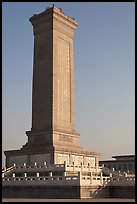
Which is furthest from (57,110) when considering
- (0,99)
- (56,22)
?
(0,99)

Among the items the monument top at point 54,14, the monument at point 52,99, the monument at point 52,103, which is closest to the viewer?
the monument at point 52,103

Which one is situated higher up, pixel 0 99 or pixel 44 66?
pixel 44 66

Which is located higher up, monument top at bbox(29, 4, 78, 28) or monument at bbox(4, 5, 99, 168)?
monument top at bbox(29, 4, 78, 28)

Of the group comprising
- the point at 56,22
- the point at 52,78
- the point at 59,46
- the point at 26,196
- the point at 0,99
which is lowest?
the point at 26,196

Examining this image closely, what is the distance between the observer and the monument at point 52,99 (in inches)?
1997

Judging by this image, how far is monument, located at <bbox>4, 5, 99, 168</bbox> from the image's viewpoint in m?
50.7

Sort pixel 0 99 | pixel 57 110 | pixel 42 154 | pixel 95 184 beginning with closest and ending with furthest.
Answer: pixel 0 99 → pixel 95 184 → pixel 42 154 → pixel 57 110

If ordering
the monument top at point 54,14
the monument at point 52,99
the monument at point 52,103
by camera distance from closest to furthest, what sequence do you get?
1. the monument at point 52,103
2. the monument at point 52,99
3. the monument top at point 54,14

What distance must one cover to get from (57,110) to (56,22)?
1477 cm

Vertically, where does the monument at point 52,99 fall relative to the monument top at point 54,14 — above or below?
below

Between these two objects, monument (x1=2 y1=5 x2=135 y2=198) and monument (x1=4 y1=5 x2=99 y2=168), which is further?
monument (x1=4 y1=5 x2=99 y2=168)

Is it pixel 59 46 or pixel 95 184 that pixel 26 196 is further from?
pixel 59 46

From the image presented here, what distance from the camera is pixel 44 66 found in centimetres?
5444

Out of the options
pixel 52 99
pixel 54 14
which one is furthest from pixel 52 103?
pixel 54 14
